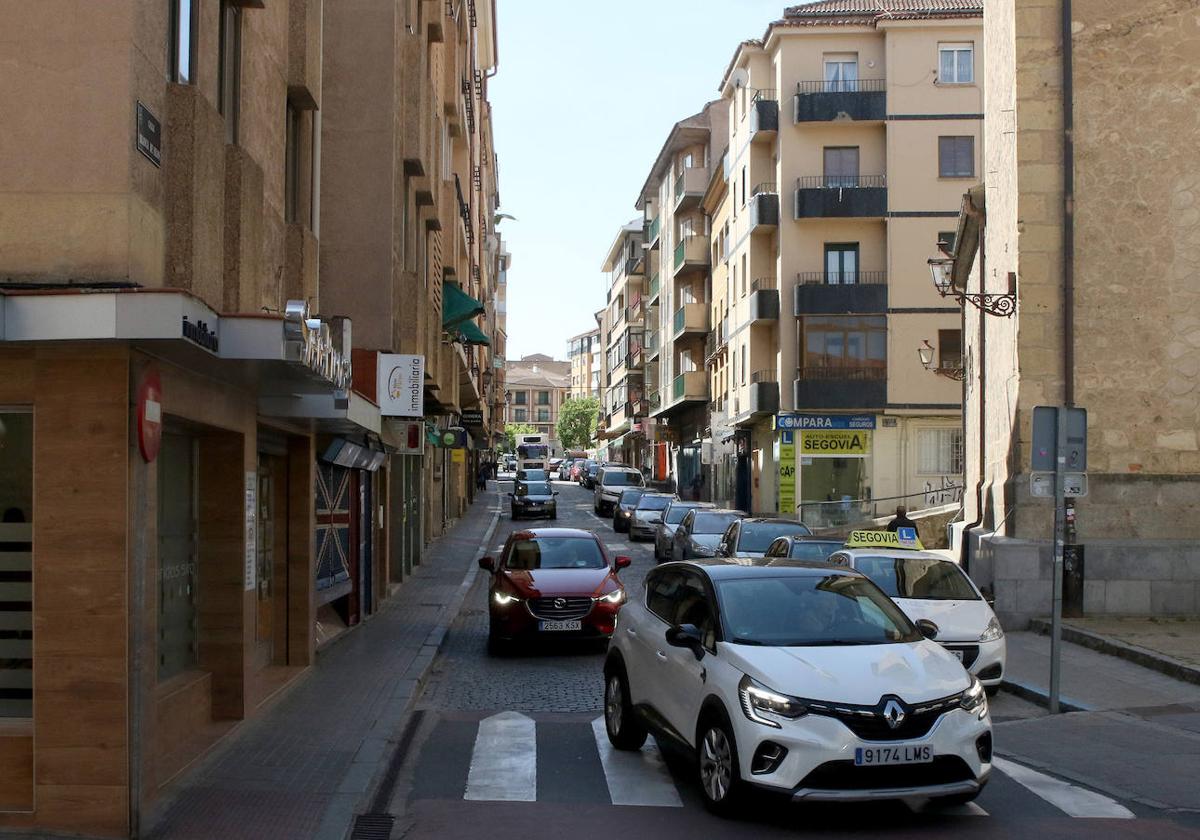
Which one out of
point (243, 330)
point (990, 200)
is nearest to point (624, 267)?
point (990, 200)

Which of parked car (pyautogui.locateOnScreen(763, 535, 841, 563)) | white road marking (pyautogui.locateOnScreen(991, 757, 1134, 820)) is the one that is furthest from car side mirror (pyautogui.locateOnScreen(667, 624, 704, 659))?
parked car (pyautogui.locateOnScreen(763, 535, 841, 563))

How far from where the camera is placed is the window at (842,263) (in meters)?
43.1

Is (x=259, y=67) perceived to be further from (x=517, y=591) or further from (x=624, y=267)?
(x=624, y=267)

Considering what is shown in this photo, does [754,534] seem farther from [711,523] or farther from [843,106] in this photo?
[843,106]

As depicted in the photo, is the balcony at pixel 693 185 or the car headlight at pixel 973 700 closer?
the car headlight at pixel 973 700

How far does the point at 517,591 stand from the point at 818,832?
8.68m

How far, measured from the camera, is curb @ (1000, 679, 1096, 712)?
474 inches

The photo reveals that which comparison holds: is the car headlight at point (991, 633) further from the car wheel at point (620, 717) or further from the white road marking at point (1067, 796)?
the car wheel at point (620, 717)

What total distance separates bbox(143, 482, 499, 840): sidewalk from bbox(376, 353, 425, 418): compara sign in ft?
10.2

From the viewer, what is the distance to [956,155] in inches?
1677

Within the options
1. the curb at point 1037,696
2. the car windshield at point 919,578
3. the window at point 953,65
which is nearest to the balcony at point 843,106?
the window at point 953,65

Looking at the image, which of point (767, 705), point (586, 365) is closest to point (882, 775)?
point (767, 705)

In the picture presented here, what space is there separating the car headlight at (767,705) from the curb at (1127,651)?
7.71 m

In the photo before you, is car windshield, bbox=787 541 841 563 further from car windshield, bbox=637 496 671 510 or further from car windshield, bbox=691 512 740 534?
car windshield, bbox=637 496 671 510
